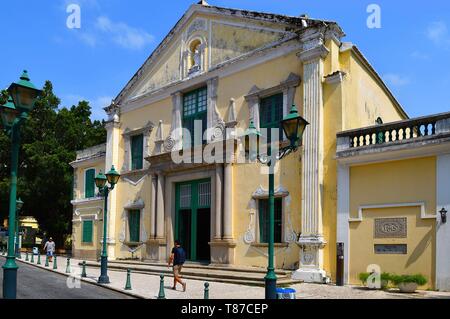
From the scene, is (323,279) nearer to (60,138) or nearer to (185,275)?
(185,275)

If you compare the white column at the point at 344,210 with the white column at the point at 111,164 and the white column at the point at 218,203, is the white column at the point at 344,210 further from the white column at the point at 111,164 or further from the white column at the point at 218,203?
the white column at the point at 111,164

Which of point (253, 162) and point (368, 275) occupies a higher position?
point (253, 162)

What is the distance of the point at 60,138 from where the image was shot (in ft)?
131

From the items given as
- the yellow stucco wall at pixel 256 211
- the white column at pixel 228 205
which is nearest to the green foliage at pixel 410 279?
the yellow stucco wall at pixel 256 211

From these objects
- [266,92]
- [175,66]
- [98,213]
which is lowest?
[98,213]

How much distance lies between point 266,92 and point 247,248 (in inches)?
224

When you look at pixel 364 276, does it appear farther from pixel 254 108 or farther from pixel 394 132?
pixel 254 108

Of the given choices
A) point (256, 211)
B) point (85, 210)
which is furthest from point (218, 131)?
point (85, 210)

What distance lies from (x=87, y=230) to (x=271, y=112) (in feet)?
50.1

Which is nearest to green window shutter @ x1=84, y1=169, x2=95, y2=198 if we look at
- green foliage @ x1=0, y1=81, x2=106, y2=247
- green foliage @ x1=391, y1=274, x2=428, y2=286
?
green foliage @ x1=0, y1=81, x2=106, y2=247

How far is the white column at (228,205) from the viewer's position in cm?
1922

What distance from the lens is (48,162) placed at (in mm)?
36688

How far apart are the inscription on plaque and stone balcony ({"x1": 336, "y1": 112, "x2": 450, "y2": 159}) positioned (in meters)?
2.71

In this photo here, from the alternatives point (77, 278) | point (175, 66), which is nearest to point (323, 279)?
point (77, 278)
